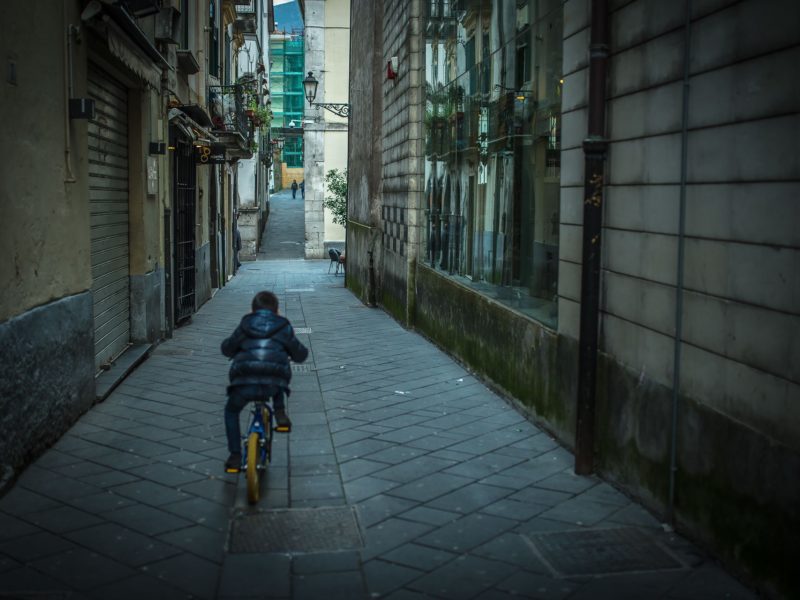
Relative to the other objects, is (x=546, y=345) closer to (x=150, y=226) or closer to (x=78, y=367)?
(x=78, y=367)

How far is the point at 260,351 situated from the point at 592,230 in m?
2.42

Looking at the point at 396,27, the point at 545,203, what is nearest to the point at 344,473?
the point at 545,203

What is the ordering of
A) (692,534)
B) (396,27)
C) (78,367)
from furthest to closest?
(396,27) → (78,367) → (692,534)

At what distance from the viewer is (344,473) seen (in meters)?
6.45

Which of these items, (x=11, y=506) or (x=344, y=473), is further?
(x=344, y=473)

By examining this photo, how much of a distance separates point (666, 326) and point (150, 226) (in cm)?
799

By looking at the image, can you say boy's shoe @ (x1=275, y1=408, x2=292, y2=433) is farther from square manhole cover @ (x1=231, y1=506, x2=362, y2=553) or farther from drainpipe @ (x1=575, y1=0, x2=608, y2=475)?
drainpipe @ (x1=575, y1=0, x2=608, y2=475)

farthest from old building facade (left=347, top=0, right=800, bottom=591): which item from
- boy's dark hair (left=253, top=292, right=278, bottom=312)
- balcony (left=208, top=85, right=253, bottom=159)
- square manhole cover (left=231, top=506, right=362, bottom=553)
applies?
balcony (left=208, top=85, right=253, bottom=159)

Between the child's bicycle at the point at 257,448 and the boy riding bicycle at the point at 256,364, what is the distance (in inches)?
3.3

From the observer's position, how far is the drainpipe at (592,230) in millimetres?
6285

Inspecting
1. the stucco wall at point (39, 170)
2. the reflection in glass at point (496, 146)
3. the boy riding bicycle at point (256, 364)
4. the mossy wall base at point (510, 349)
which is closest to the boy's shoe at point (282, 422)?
the boy riding bicycle at point (256, 364)

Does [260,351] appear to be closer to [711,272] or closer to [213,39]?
[711,272]

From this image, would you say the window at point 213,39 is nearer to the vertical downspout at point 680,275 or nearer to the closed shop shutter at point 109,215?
the closed shop shutter at point 109,215

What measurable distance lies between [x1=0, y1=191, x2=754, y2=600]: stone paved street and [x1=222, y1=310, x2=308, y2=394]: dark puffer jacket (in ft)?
2.53
